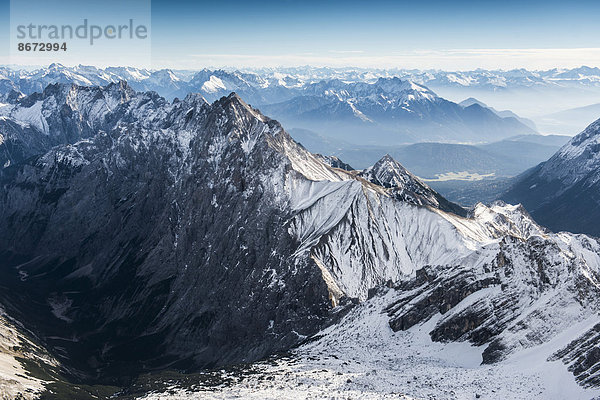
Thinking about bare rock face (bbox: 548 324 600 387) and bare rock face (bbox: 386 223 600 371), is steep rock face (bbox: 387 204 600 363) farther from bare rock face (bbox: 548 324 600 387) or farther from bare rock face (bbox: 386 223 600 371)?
bare rock face (bbox: 548 324 600 387)

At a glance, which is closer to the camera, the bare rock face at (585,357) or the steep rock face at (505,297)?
the bare rock face at (585,357)

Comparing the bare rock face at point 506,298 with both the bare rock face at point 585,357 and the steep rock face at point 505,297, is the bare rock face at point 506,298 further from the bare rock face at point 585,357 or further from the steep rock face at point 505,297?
the bare rock face at point 585,357

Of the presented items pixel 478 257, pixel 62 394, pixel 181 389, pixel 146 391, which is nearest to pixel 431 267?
pixel 478 257

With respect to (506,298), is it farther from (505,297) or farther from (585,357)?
(585,357)

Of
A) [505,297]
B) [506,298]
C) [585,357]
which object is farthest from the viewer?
[505,297]

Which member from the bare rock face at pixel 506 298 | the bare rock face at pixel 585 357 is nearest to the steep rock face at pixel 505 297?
the bare rock face at pixel 506 298

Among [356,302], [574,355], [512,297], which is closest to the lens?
[574,355]

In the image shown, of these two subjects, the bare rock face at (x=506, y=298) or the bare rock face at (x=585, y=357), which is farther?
the bare rock face at (x=506, y=298)

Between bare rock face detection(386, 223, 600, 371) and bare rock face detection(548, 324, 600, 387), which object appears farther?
bare rock face detection(386, 223, 600, 371)

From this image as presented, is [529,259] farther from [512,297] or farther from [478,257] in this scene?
[478,257]

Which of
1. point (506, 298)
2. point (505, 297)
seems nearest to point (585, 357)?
point (506, 298)

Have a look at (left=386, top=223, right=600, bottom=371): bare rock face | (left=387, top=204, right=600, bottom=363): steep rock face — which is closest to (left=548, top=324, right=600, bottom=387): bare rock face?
(left=386, top=223, right=600, bottom=371): bare rock face
